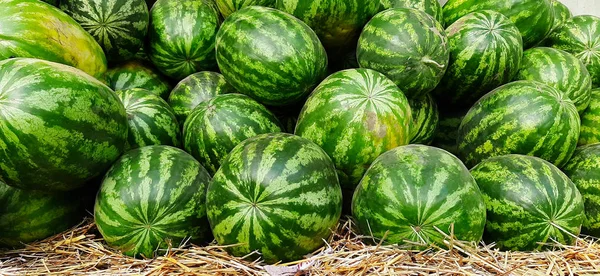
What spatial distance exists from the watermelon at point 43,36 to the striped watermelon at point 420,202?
183cm

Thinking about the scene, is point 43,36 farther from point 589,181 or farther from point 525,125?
point 589,181

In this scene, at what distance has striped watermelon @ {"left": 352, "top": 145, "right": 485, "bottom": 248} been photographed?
2164mm

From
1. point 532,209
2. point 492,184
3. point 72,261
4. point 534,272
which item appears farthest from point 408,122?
point 72,261

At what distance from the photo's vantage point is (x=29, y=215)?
257 centimetres

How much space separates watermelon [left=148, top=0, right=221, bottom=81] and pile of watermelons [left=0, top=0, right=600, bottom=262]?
0.01 metres

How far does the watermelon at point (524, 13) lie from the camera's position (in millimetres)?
3562

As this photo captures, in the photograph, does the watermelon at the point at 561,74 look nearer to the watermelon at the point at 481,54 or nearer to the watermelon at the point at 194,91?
the watermelon at the point at 481,54

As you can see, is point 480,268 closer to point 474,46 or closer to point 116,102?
point 474,46

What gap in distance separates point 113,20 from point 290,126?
1293 millimetres

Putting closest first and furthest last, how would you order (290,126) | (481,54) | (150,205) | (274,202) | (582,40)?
1. (274,202)
2. (150,205)
3. (481,54)
4. (290,126)
5. (582,40)

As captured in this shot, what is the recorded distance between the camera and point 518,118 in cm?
277

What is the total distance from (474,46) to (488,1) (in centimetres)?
68

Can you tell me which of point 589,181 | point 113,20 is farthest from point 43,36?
point 589,181

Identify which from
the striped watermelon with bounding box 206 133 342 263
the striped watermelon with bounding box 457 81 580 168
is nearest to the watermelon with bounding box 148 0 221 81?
the striped watermelon with bounding box 206 133 342 263
